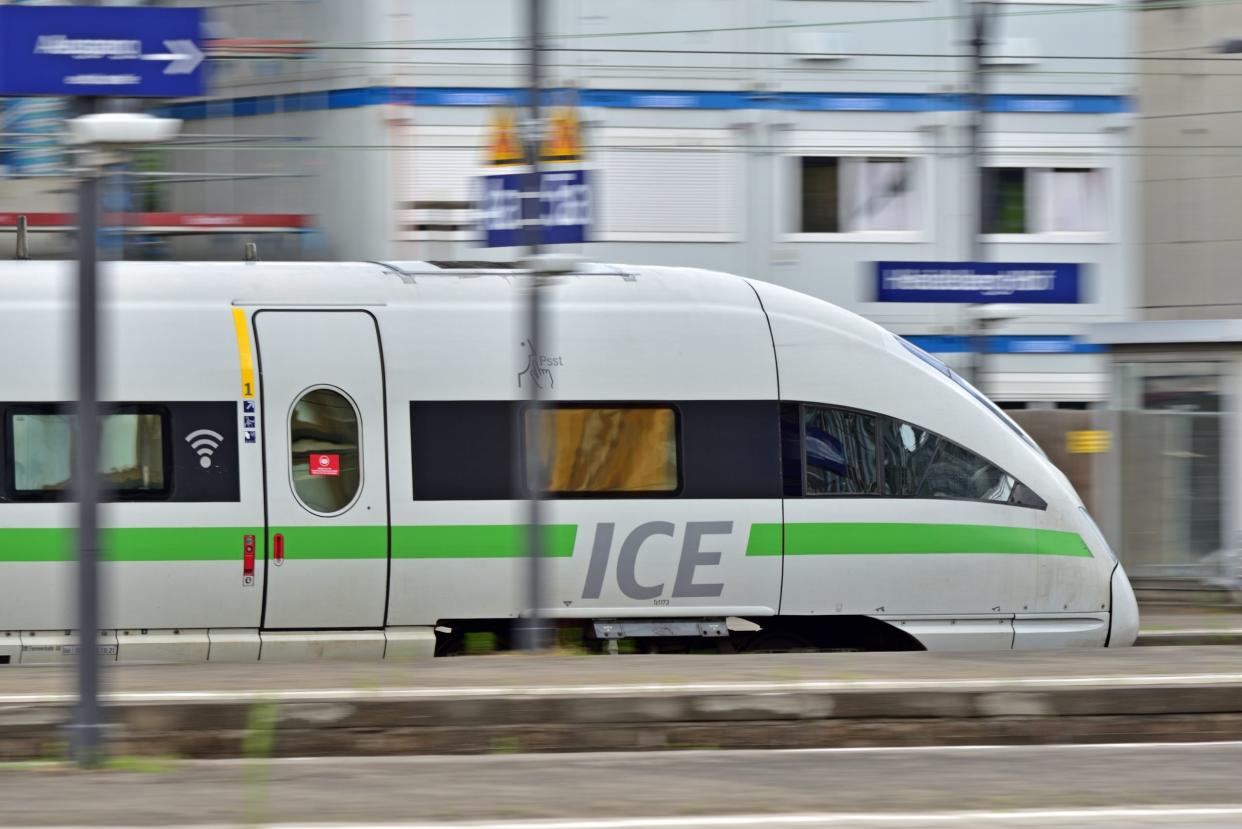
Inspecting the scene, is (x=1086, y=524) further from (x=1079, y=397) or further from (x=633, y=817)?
(x=1079, y=397)

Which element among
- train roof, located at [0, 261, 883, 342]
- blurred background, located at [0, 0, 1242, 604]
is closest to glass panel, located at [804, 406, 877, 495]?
train roof, located at [0, 261, 883, 342]

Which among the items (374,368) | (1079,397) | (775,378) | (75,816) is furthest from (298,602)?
(1079,397)

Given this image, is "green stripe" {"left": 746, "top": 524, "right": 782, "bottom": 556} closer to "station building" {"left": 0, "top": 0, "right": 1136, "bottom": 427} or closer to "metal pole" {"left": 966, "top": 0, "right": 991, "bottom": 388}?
"metal pole" {"left": 966, "top": 0, "right": 991, "bottom": 388}

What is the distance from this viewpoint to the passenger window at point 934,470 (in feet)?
37.3

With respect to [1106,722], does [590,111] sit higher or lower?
higher

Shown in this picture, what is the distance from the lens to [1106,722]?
841 cm

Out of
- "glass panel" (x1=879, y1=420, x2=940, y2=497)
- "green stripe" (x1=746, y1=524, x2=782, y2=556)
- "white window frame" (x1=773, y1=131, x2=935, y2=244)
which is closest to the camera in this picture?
"green stripe" (x1=746, y1=524, x2=782, y2=556)

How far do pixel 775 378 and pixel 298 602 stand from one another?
11.1 feet

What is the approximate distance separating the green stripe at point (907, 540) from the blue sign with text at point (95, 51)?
5280 mm

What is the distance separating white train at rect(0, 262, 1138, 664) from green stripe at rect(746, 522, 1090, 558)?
0.02m

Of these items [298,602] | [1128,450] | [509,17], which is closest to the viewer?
[298,602]

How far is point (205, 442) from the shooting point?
10766 millimetres

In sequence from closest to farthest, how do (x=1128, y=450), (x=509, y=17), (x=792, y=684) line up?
(x=792, y=684) → (x=1128, y=450) → (x=509, y=17)

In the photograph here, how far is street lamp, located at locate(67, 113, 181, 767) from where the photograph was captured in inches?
277
